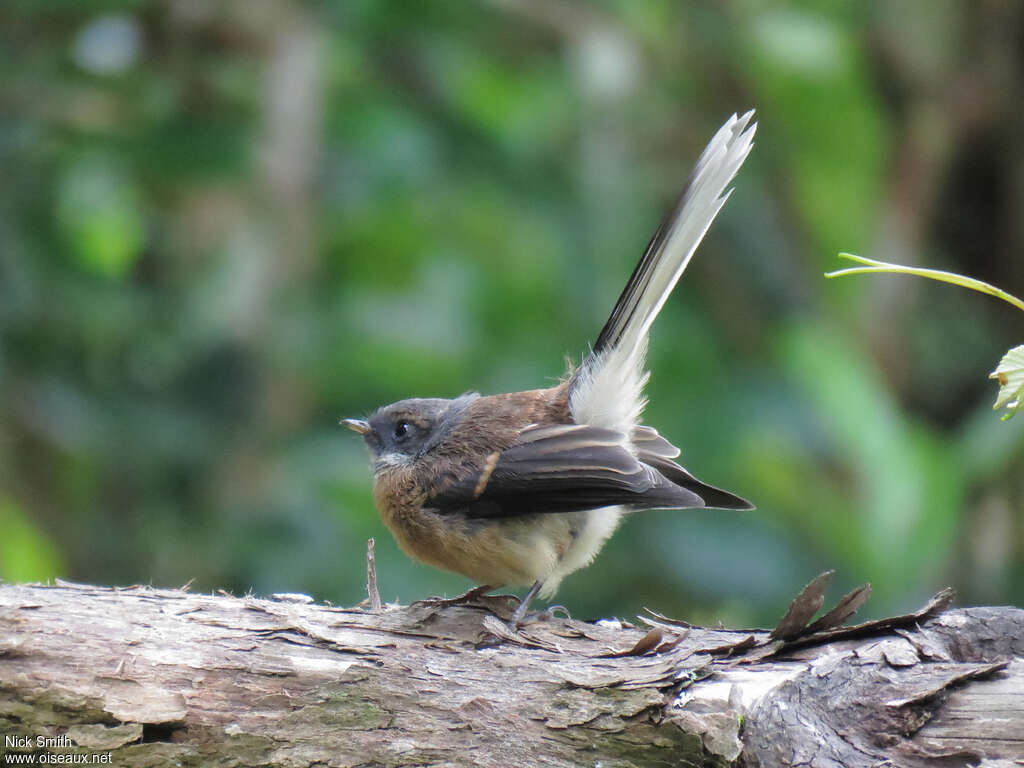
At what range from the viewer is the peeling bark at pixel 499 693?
2521 millimetres

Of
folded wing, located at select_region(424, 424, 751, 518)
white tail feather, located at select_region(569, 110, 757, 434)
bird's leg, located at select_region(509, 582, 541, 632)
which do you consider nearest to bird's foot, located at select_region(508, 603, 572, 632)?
bird's leg, located at select_region(509, 582, 541, 632)

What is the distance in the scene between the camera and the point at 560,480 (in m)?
3.76

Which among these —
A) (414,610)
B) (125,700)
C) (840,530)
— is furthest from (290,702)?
(840,530)

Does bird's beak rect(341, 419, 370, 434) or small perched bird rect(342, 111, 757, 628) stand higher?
bird's beak rect(341, 419, 370, 434)

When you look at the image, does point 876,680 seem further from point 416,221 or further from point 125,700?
point 416,221

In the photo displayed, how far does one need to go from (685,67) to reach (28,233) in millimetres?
4274

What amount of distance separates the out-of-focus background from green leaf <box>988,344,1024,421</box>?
3448mm

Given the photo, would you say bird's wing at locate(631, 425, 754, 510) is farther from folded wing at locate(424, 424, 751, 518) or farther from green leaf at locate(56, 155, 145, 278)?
green leaf at locate(56, 155, 145, 278)

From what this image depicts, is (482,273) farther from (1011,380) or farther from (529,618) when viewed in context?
(1011,380)

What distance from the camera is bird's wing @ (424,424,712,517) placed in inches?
146

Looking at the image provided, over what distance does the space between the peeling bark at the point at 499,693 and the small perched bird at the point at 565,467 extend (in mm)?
737

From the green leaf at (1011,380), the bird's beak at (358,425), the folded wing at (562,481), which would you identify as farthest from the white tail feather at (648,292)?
the green leaf at (1011,380)

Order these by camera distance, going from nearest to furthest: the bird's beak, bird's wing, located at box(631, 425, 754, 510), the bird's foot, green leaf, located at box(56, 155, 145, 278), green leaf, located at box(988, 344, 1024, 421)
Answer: green leaf, located at box(988, 344, 1024, 421), the bird's foot, bird's wing, located at box(631, 425, 754, 510), the bird's beak, green leaf, located at box(56, 155, 145, 278)

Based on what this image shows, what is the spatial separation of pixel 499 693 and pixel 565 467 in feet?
3.59
